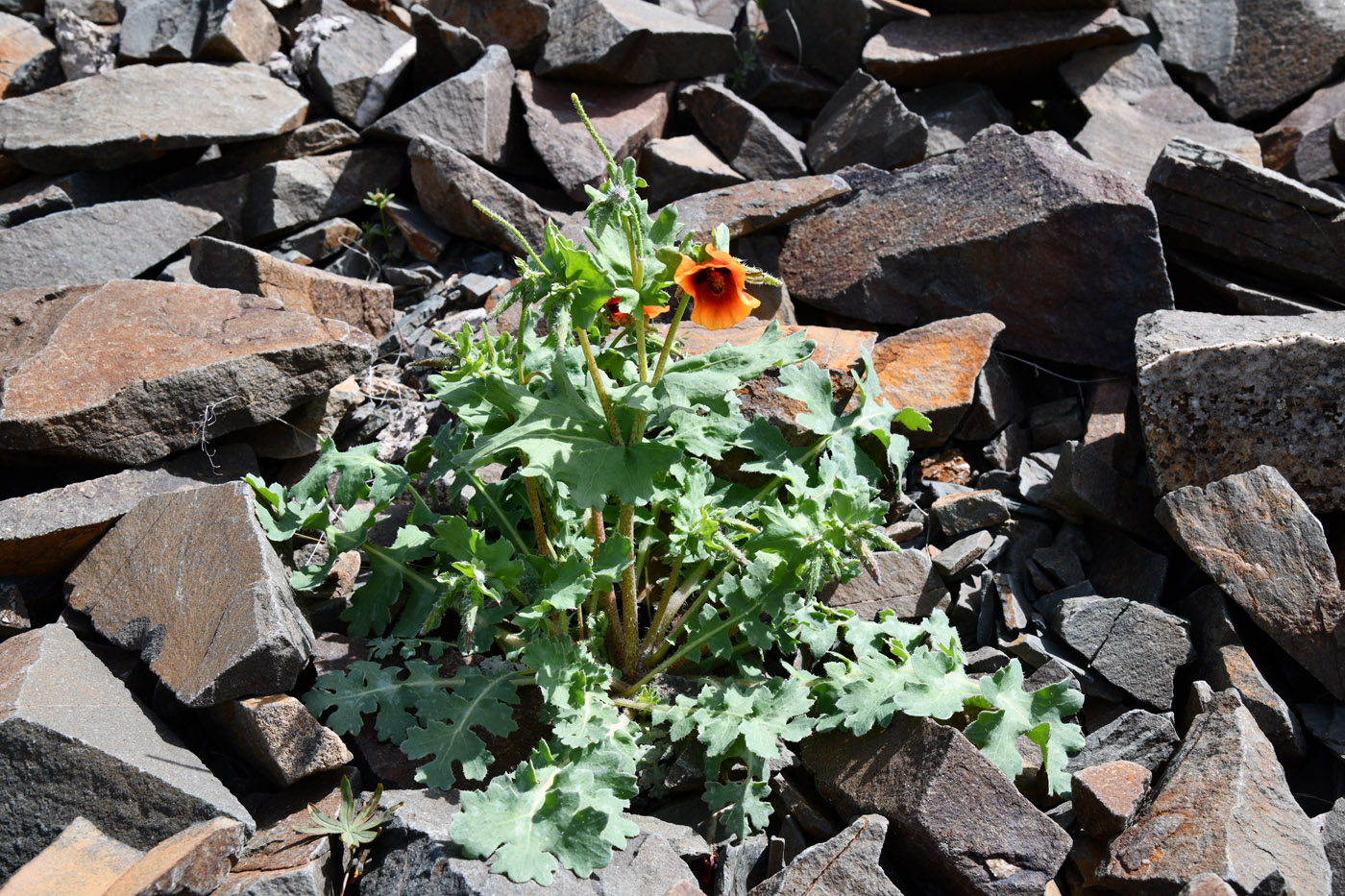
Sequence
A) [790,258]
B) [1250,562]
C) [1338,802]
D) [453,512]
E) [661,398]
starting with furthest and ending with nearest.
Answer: [790,258]
[453,512]
[1250,562]
[1338,802]
[661,398]

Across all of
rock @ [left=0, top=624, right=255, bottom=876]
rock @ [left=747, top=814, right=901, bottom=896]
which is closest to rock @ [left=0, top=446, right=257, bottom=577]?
rock @ [left=0, top=624, right=255, bottom=876]

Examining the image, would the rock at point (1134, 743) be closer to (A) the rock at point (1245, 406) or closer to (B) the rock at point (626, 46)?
(A) the rock at point (1245, 406)

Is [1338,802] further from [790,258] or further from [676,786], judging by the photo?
[790,258]

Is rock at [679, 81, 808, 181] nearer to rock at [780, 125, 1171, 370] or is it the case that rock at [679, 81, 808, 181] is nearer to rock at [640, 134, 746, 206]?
rock at [640, 134, 746, 206]

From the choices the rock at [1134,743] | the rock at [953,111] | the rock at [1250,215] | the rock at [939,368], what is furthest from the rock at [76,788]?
the rock at [953,111]

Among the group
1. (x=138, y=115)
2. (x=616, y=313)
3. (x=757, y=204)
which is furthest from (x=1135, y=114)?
(x=138, y=115)

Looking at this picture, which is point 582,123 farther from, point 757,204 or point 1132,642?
point 1132,642

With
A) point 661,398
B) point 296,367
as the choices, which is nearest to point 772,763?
point 661,398
